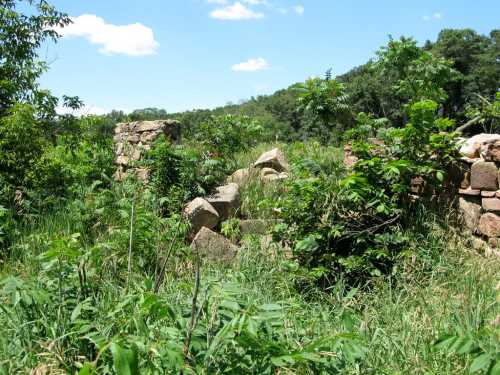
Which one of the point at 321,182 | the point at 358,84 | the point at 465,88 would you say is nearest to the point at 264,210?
the point at 321,182

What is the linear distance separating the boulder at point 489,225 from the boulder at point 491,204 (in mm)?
46

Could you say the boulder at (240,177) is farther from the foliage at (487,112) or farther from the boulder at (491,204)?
the boulder at (491,204)

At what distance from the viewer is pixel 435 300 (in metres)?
3.59

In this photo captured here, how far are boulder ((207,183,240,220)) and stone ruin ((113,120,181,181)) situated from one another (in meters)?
1.44

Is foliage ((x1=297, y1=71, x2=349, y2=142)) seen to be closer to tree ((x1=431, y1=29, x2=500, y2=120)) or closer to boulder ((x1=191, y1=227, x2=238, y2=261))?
boulder ((x1=191, y1=227, x2=238, y2=261))

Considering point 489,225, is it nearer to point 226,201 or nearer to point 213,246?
point 213,246

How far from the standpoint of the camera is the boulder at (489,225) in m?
4.68

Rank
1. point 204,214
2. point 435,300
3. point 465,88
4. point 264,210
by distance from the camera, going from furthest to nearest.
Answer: point 465,88, point 264,210, point 204,214, point 435,300

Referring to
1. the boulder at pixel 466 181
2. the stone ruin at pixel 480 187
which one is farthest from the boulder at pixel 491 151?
the boulder at pixel 466 181

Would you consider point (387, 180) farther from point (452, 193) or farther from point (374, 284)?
point (374, 284)

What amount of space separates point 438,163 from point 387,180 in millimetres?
533

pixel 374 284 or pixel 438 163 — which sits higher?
pixel 438 163

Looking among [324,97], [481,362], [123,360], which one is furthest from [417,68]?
[123,360]

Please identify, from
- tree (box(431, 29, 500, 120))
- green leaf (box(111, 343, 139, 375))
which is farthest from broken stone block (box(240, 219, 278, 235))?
tree (box(431, 29, 500, 120))
